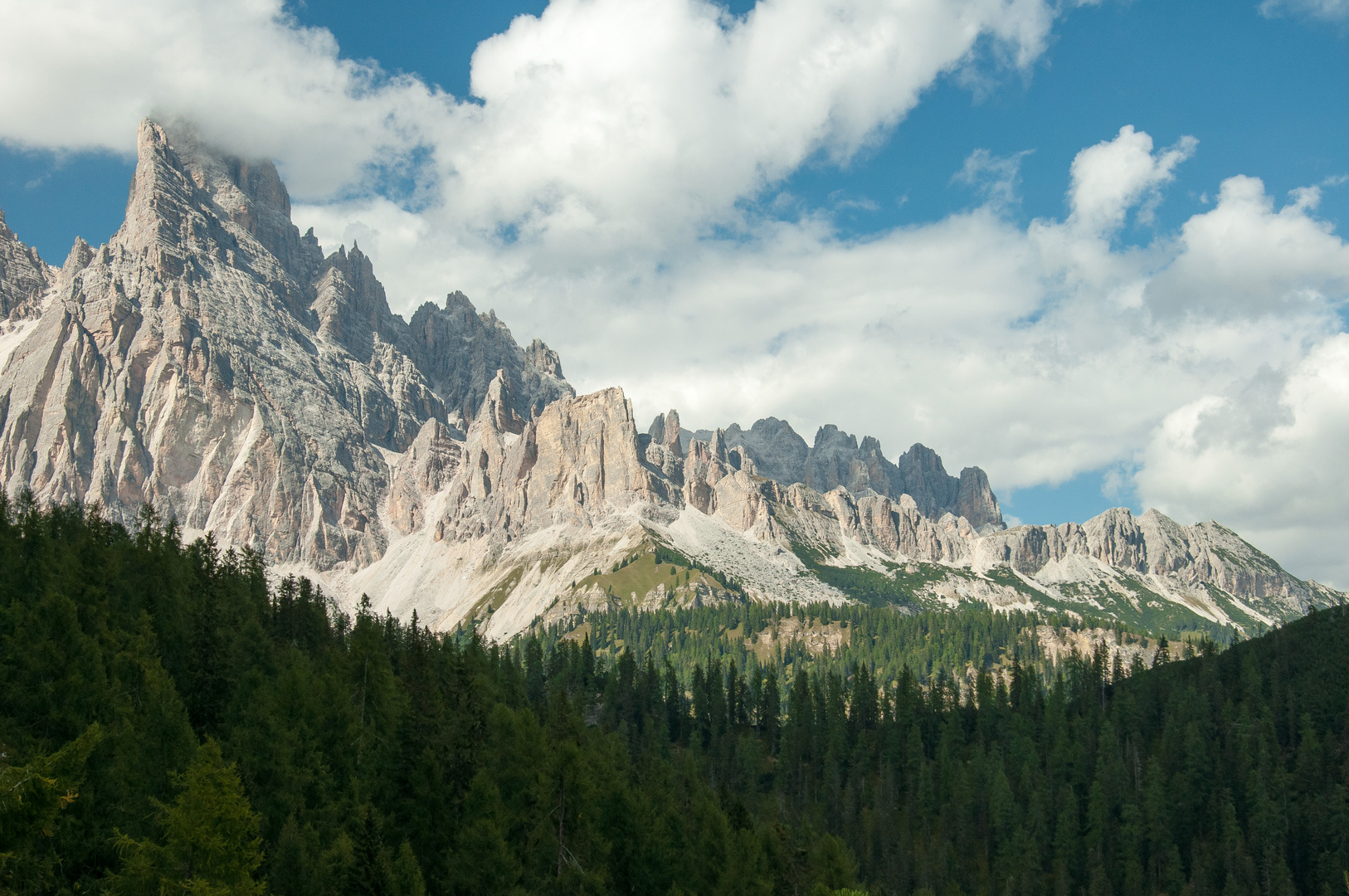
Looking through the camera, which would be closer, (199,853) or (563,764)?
(199,853)

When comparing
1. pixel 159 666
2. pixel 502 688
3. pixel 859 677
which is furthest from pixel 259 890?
pixel 859 677

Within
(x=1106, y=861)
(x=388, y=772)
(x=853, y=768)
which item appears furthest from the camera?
(x=853, y=768)

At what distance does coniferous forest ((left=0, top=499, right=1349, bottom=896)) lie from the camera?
5025 cm

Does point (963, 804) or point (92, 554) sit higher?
point (92, 554)

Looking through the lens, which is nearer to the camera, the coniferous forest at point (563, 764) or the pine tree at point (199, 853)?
the pine tree at point (199, 853)

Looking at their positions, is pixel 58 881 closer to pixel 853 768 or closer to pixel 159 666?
pixel 159 666

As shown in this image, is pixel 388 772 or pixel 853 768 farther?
pixel 853 768

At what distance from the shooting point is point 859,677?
587ft

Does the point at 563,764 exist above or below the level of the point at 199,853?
above

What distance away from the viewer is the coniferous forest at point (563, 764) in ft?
165

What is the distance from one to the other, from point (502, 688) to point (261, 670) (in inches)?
1898

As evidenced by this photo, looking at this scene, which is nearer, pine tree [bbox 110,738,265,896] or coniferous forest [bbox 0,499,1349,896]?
pine tree [bbox 110,738,265,896]

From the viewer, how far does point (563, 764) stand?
222 ft

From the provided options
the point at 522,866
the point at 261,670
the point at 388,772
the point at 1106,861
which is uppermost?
the point at 261,670
